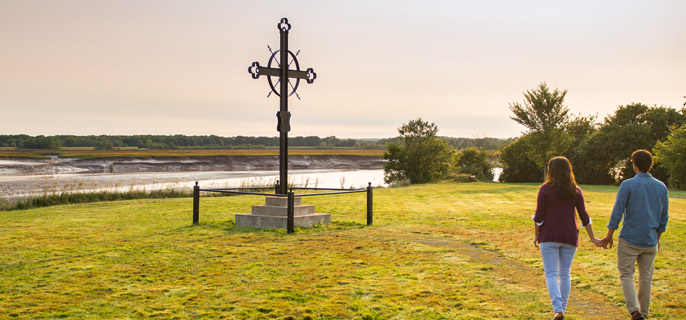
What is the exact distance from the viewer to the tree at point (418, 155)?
4328cm

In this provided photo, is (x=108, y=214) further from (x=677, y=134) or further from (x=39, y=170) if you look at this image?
(x=39, y=170)

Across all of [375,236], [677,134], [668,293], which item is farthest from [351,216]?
[677,134]

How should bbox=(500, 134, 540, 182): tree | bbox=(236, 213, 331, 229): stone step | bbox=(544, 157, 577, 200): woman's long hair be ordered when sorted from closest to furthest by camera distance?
1. bbox=(544, 157, 577, 200): woman's long hair
2. bbox=(236, 213, 331, 229): stone step
3. bbox=(500, 134, 540, 182): tree

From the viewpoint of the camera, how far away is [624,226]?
18.8ft

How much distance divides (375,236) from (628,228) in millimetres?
6554

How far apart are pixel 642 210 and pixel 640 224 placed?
0.15 m

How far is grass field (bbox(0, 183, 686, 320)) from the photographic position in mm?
6121

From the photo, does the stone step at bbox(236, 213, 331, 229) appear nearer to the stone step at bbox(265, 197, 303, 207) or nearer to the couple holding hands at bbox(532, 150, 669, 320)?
the stone step at bbox(265, 197, 303, 207)

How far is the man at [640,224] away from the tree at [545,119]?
113 ft

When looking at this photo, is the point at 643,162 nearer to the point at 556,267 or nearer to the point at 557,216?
the point at 557,216

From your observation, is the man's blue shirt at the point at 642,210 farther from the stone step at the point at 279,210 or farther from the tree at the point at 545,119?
the tree at the point at 545,119

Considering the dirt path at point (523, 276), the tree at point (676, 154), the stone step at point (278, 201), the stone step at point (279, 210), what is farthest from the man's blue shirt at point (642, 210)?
the tree at point (676, 154)

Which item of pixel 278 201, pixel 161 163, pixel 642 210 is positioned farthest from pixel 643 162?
pixel 161 163

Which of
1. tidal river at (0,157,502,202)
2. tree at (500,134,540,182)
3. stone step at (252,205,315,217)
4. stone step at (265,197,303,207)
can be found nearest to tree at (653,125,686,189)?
tree at (500,134,540,182)
